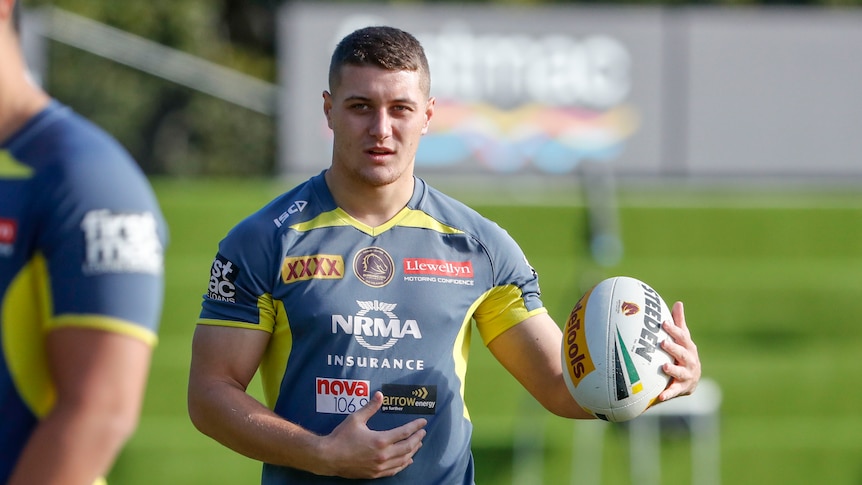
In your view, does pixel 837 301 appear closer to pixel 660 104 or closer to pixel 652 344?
pixel 660 104

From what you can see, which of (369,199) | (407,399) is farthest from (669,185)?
(407,399)

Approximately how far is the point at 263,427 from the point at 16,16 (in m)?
1.23

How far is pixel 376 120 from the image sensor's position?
314cm

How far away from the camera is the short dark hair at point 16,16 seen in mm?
2162

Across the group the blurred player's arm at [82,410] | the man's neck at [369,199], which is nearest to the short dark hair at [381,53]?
the man's neck at [369,199]

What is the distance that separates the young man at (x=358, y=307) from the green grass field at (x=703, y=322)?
15.9 ft

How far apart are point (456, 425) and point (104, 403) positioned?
4.58 feet

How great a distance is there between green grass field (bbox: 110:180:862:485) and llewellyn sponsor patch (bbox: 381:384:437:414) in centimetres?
490

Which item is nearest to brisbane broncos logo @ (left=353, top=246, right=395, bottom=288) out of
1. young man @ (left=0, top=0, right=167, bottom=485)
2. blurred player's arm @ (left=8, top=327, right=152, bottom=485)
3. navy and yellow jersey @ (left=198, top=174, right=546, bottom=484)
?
navy and yellow jersey @ (left=198, top=174, right=546, bottom=484)

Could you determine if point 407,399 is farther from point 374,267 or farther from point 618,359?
point 618,359

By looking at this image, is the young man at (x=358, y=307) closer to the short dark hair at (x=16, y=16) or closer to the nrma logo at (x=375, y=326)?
the nrma logo at (x=375, y=326)

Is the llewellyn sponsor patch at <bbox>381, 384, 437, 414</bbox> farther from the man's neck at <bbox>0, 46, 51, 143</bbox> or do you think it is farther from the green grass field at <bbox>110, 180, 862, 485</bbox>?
the green grass field at <bbox>110, 180, 862, 485</bbox>

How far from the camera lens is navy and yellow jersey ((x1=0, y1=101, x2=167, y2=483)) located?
204 cm

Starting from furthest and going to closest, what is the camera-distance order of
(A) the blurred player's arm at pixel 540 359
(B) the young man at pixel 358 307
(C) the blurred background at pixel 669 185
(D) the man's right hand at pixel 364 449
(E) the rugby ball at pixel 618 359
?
(C) the blurred background at pixel 669 185
(A) the blurred player's arm at pixel 540 359
(E) the rugby ball at pixel 618 359
(B) the young man at pixel 358 307
(D) the man's right hand at pixel 364 449
